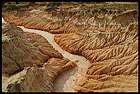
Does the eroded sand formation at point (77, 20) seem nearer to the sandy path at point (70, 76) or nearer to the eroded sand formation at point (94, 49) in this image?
the eroded sand formation at point (94, 49)

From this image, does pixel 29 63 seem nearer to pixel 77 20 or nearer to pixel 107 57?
pixel 107 57

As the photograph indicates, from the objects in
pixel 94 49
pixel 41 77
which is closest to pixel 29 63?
pixel 41 77

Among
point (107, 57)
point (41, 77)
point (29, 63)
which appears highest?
point (29, 63)

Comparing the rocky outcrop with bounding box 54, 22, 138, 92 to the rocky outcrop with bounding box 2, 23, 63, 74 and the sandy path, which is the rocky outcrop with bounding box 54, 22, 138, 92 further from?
the rocky outcrop with bounding box 2, 23, 63, 74

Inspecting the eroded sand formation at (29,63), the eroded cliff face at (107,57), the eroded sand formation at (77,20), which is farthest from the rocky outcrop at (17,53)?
the eroded sand formation at (77,20)

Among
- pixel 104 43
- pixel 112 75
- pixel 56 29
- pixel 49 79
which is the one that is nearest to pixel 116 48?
pixel 104 43

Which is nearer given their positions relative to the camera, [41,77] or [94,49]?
[41,77]
